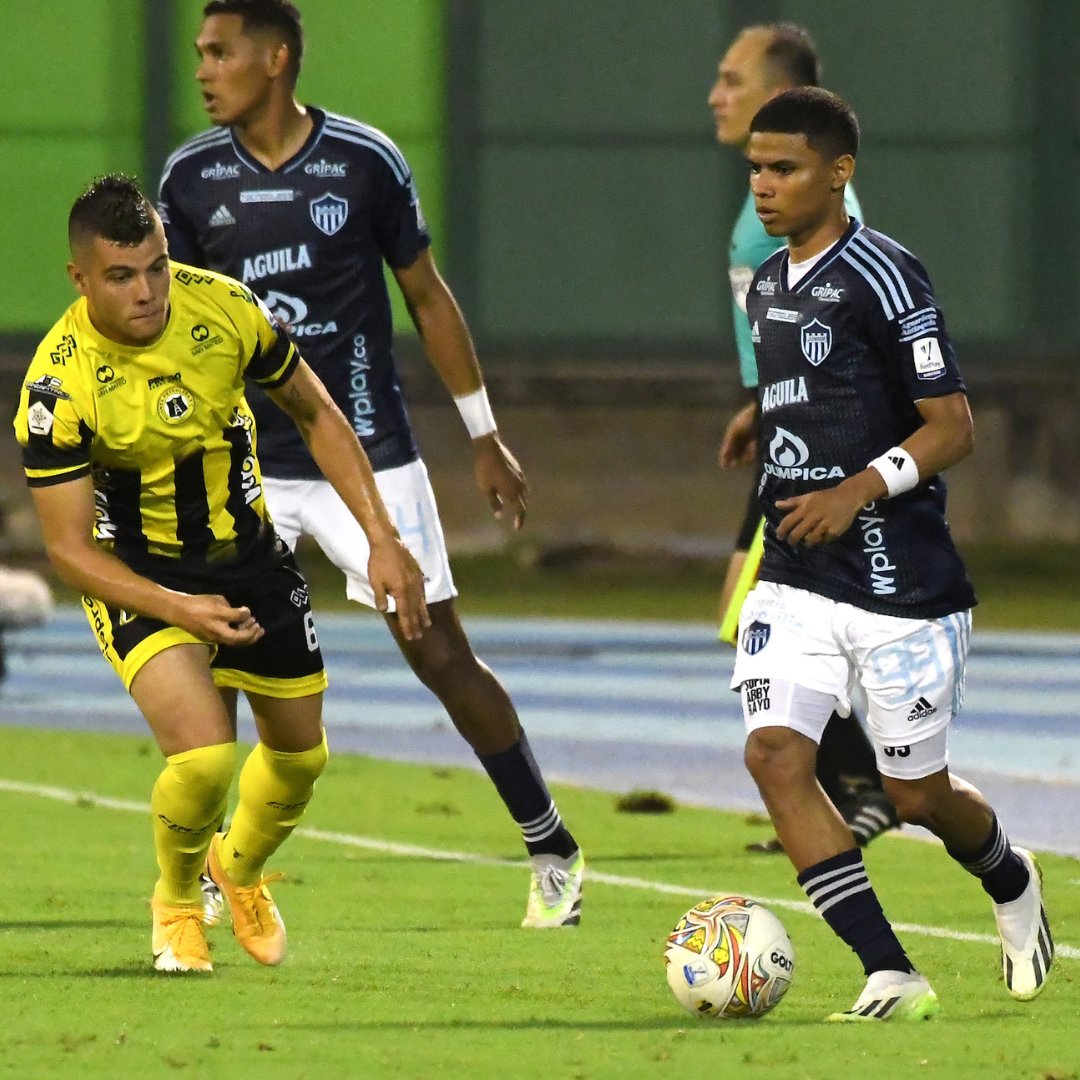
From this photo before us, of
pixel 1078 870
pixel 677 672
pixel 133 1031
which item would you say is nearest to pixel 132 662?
pixel 133 1031

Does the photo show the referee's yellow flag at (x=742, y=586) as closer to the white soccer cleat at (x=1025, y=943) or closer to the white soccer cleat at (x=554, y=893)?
the white soccer cleat at (x=554, y=893)

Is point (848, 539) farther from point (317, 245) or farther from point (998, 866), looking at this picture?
point (317, 245)

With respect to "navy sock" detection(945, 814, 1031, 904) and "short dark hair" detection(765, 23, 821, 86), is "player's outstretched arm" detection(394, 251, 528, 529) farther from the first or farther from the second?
"navy sock" detection(945, 814, 1031, 904)

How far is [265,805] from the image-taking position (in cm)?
656

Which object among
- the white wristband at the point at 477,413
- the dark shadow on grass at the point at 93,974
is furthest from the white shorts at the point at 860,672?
the white wristband at the point at 477,413

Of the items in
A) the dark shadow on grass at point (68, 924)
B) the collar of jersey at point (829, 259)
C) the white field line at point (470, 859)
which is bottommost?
the white field line at point (470, 859)

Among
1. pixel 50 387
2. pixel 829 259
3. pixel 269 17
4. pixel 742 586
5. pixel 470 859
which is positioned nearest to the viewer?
pixel 829 259

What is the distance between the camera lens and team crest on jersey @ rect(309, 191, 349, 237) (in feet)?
24.5

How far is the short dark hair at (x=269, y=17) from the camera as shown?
24.9 feet

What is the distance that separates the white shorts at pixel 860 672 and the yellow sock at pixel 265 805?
4.06 ft

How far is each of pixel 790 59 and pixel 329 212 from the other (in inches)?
62.5

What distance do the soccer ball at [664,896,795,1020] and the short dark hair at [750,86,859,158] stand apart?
1.68m

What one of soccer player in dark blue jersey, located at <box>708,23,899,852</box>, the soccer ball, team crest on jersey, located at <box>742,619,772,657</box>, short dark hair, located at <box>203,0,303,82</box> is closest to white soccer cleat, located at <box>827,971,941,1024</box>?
the soccer ball

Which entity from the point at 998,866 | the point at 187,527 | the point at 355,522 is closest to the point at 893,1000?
the point at 998,866
